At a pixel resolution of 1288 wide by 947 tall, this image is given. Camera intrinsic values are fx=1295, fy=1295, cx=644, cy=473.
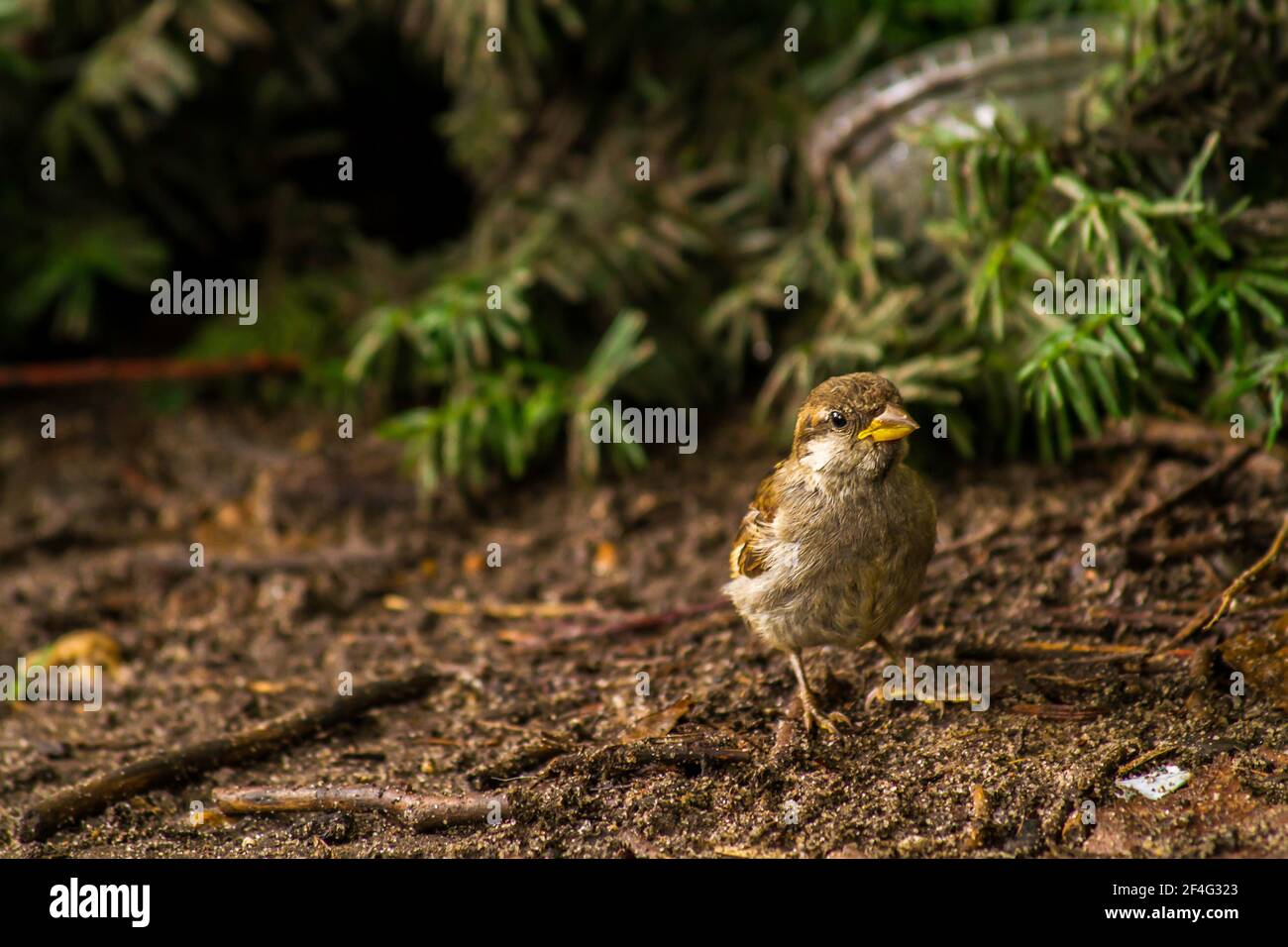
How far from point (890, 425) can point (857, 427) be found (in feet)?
0.36

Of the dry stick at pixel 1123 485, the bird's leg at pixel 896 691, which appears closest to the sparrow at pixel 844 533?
the bird's leg at pixel 896 691

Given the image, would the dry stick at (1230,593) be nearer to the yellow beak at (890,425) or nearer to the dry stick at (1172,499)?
the dry stick at (1172,499)

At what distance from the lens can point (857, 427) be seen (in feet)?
11.9

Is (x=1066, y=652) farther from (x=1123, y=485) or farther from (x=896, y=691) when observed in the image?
(x=1123, y=485)

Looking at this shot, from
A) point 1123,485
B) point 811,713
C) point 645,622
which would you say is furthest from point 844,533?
point 1123,485

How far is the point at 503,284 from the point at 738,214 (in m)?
1.29

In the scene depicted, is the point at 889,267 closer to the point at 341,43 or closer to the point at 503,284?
the point at 503,284

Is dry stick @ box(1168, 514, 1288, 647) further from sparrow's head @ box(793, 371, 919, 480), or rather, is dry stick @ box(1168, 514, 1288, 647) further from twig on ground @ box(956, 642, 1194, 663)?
sparrow's head @ box(793, 371, 919, 480)

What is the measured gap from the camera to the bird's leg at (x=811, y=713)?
3.60 m

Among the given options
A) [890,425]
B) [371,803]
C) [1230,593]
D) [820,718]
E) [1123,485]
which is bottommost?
[371,803]

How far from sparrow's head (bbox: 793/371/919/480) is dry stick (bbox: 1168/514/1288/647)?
947 millimetres

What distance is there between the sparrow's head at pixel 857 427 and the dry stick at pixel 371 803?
1.31 metres

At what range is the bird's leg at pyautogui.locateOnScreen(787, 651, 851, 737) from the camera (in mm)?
3600

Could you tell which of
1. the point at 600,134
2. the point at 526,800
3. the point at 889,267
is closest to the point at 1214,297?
the point at 889,267
